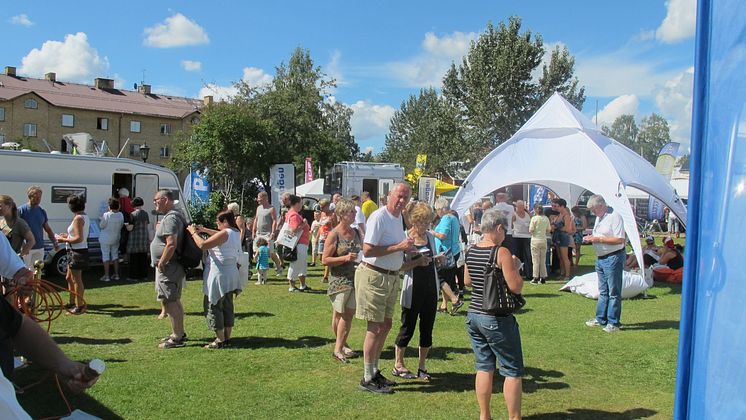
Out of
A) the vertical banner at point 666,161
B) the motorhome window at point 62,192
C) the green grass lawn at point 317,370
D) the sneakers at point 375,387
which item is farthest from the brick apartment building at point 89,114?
the sneakers at point 375,387

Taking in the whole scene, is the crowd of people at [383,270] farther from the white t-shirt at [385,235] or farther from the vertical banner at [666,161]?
the vertical banner at [666,161]

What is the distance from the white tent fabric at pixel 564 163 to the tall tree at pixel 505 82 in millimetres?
25537

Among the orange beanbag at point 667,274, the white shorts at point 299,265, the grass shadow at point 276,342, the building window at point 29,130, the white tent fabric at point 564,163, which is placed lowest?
the grass shadow at point 276,342

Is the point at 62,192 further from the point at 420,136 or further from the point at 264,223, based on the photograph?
the point at 420,136

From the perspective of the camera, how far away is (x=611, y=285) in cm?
767

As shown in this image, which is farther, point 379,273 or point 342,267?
point 342,267

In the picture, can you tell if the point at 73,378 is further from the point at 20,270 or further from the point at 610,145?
the point at 610,145

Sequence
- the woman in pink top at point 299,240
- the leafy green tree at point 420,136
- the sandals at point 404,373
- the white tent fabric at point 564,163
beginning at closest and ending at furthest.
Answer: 1. the sandals at point 404,373
2. the woman in pink top at point 299,240
3. the white tent fabric at point 564,163
4. the leafy green tree at point 420,136

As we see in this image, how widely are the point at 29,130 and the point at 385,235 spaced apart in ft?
196

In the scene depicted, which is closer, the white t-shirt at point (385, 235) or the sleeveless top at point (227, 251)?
the white t-shirt at point (385, 235)

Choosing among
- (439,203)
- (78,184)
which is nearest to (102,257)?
(78,184)

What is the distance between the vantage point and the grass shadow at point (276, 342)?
6.74m

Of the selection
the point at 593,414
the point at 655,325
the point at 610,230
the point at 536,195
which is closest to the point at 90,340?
the point at 593,414

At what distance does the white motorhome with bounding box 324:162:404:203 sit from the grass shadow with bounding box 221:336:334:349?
17.4 m
